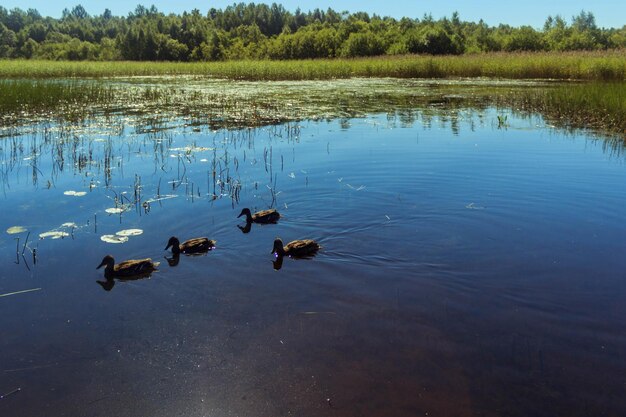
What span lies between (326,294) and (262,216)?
8.46ft

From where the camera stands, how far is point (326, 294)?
575cm

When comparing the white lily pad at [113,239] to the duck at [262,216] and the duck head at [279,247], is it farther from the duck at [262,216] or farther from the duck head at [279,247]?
the duck head at [279,247]

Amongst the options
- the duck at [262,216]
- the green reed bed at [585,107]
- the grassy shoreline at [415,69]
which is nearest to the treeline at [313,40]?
the grassy shoreline at [415,69]

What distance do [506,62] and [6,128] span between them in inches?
1249

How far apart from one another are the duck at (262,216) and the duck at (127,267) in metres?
1.98

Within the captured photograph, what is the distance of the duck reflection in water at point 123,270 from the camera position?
621 centimetres

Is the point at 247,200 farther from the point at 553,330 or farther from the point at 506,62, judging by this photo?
the point at 506,62

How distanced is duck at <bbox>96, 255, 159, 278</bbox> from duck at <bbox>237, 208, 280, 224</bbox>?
6.48 feet

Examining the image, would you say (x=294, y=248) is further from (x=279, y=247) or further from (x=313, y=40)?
(x=313, y=40)

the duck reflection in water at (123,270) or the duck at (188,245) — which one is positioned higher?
the duck at (188,245)

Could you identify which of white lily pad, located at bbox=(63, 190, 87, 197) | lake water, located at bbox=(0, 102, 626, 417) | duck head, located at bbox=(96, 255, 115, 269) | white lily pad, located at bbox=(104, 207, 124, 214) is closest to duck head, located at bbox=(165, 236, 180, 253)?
lake water, located at bbox=(0, 102, 626, 417)

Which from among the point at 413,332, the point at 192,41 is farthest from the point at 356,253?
the point at 192,41

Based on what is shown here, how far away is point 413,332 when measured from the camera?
16.2ft

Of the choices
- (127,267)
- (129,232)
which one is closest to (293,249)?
(127,267)
